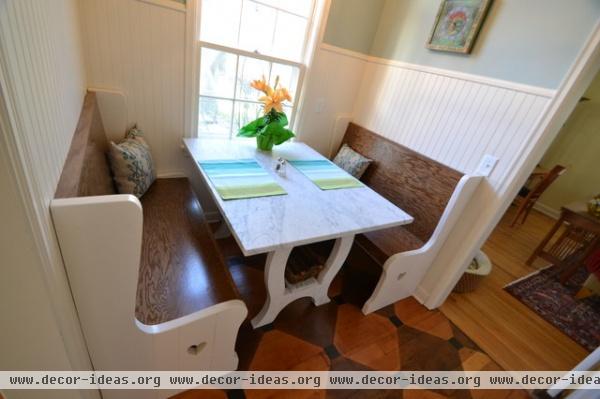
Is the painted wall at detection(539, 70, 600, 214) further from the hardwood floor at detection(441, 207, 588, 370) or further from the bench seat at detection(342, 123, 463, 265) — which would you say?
the bench seat at detection(342, 123, 463, 265)

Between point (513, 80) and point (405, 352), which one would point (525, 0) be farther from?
point (405, 352)

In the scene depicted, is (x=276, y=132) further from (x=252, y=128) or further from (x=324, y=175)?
(x=324, y=175)

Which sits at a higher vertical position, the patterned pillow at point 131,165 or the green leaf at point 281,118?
the green leaf at point 281,118

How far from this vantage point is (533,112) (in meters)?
1.40

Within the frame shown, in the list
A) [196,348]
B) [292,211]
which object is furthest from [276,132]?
[196,348]

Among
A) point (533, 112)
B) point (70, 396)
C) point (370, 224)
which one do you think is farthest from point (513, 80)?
point (70, 396)

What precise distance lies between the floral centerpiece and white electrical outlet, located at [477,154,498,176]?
1.25 m

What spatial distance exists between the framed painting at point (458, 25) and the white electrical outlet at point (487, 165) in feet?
2.27

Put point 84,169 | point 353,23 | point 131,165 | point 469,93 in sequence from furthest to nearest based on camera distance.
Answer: point 353,23
point 469,93
point 131,165
point 84,169

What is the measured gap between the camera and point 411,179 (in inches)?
76.2

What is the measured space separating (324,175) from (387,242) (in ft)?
2.10

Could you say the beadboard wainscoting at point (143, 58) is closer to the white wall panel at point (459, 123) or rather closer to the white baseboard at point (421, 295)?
the white wall panel at point (459, 123)

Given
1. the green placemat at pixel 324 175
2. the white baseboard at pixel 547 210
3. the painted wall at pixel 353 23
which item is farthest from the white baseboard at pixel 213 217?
the white baseboard at pixel 547 210

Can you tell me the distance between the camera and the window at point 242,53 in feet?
5.65
